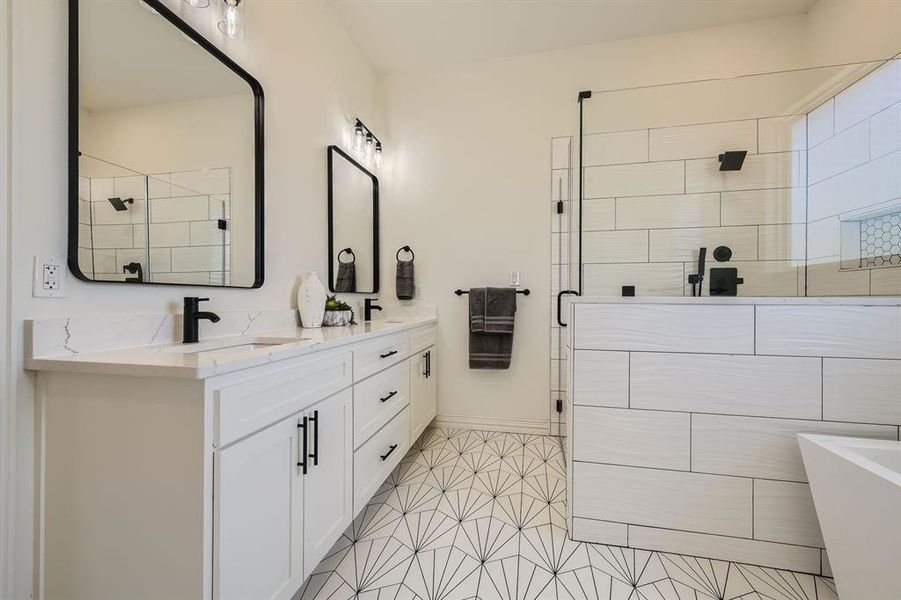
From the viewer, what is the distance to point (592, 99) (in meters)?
2.09

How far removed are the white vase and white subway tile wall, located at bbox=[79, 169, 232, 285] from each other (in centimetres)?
40

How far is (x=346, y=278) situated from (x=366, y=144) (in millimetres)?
1026

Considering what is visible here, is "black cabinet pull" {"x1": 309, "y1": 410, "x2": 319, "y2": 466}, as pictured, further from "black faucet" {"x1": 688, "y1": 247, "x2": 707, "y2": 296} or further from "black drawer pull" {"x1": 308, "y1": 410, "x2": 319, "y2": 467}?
"black faucet" {"x1": 688, "y1": 247, "x2": 707, "y2": 296}

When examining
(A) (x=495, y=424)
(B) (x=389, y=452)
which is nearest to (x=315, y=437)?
(B) (x=389, y=452)

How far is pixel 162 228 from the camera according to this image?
131 cm

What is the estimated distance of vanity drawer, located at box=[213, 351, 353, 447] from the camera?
925 millimetres

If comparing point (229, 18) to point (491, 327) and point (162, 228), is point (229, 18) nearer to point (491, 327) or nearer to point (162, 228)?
point (162, 228)

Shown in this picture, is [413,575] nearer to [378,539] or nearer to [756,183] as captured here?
[378,539]

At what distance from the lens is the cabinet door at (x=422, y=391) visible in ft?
7.64

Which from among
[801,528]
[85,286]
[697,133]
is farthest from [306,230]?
[801,528]

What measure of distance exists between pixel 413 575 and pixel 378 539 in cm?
26

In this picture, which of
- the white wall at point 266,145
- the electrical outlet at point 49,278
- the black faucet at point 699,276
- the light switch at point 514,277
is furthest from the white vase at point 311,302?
the black faucet at point 699,276

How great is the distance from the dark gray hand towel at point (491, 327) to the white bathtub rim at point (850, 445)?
5.33ft

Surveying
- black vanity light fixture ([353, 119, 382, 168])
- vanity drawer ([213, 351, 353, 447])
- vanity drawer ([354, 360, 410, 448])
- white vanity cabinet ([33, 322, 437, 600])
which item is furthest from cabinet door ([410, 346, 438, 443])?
black vanity light fixture ([353, 119, 382, 168])
